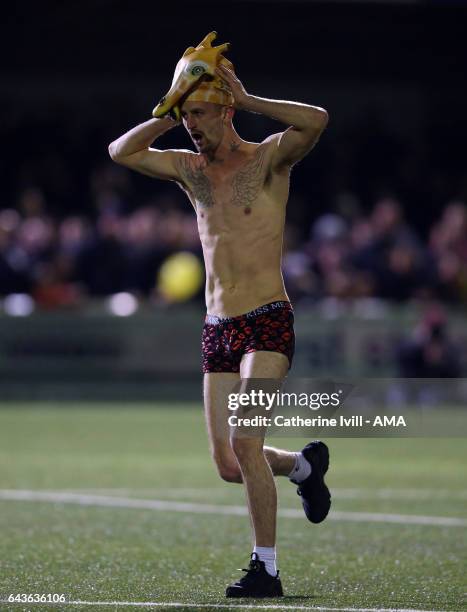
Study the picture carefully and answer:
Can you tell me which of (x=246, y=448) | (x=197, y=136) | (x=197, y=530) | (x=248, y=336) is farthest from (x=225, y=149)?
(x=197, y=530)

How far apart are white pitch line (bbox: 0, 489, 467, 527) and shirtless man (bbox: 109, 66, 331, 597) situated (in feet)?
8.72

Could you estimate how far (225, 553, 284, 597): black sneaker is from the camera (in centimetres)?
714

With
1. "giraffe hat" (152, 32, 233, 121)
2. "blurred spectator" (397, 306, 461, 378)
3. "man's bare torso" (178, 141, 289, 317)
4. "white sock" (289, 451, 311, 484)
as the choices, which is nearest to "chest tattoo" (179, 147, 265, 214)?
"man's bare torso" (178, 141, 289, 317)

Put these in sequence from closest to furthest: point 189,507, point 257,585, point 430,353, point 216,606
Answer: point 216,606
point 257,585
point 189,507
point 430,353

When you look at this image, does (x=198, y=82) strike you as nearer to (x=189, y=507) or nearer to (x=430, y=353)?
(x=189, y=507)

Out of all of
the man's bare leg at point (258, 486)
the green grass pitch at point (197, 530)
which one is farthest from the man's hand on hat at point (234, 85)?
the green grass pitch at point (197, 530)

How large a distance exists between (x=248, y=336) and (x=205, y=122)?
114cm

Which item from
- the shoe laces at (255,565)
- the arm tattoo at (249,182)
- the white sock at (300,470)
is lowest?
the shoe laces at (255,565)

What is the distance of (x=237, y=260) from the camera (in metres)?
7.63

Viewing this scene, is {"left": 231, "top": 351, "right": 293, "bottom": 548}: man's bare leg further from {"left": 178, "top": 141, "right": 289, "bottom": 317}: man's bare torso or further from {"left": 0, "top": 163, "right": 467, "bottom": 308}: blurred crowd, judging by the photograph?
{"left": 0, "top": 163, "right": 467, "bottom": 308}: blurred crowd

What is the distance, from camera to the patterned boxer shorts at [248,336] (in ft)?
24.6

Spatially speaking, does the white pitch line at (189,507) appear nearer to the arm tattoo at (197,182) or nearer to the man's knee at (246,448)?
the man's knee at (246,448)

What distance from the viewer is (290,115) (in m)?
7.40

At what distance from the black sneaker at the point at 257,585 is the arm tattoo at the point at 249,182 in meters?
1.86
